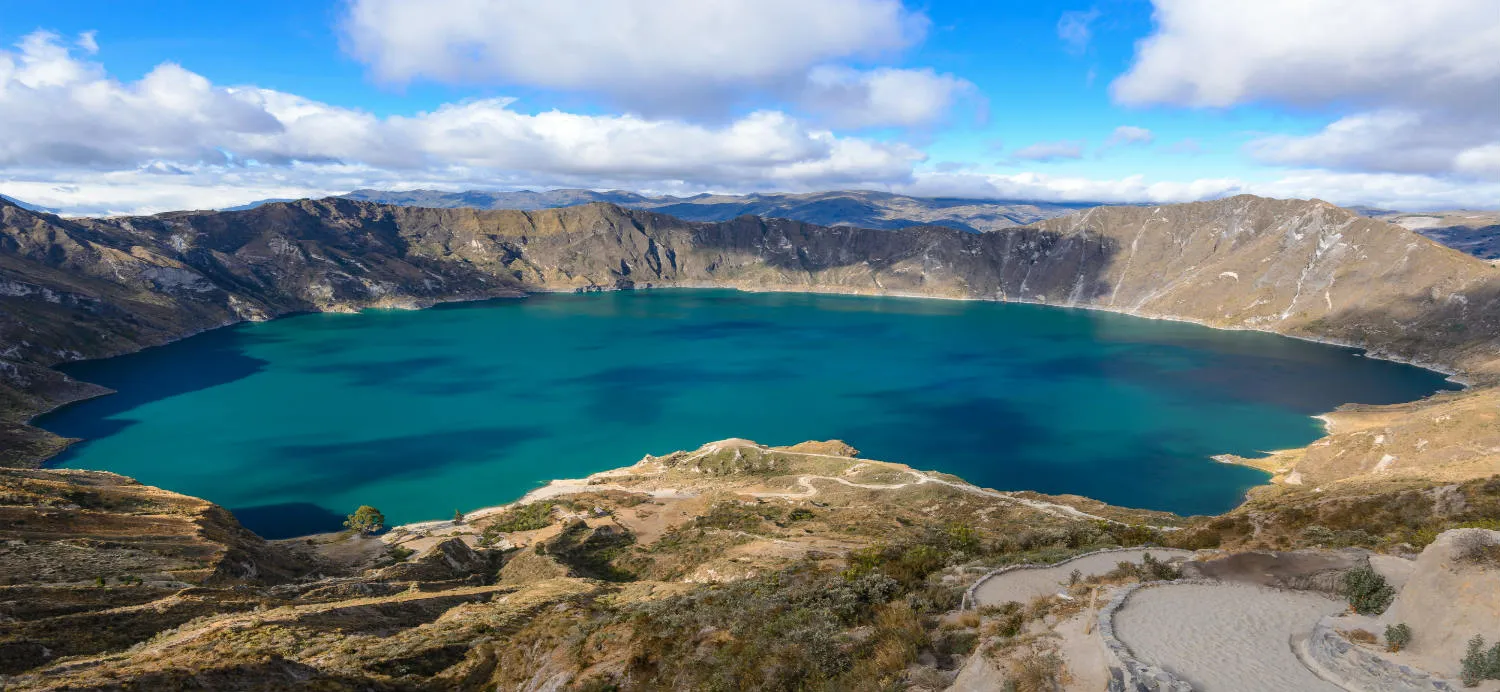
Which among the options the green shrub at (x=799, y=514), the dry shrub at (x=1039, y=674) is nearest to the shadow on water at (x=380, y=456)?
the green shrub at (x=799, y=514)

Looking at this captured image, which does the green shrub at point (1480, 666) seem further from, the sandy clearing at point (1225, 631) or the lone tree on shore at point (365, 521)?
the lone tree on shore at point (365, 521)

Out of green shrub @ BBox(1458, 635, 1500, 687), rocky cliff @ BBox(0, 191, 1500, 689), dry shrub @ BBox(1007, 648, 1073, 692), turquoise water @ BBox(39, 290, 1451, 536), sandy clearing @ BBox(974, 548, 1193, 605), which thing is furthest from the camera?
turquoise water @ BBox(39, 290, 1451, 536)

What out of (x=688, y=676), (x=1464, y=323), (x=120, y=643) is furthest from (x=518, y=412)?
(x=1464, y=323)

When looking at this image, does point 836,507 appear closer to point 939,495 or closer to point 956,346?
point 939,495

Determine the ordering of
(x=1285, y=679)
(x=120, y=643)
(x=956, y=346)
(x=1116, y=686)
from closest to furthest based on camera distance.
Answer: (x=1116, y=686) < (x=1285, y=679) < (x=120, y=643) < (x=956, y=346)

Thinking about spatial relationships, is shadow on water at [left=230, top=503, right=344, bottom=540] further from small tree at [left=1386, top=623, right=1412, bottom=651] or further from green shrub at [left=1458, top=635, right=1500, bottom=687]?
green shrub at [left=1458, top=635, right=1500, bottom=687]

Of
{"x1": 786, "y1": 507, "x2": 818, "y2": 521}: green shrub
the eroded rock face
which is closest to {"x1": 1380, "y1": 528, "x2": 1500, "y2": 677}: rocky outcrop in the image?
the eroded rock face

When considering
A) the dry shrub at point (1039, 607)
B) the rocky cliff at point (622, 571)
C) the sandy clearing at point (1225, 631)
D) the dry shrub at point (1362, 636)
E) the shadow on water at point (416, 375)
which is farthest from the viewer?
the shadow on water at point (416, 375)
